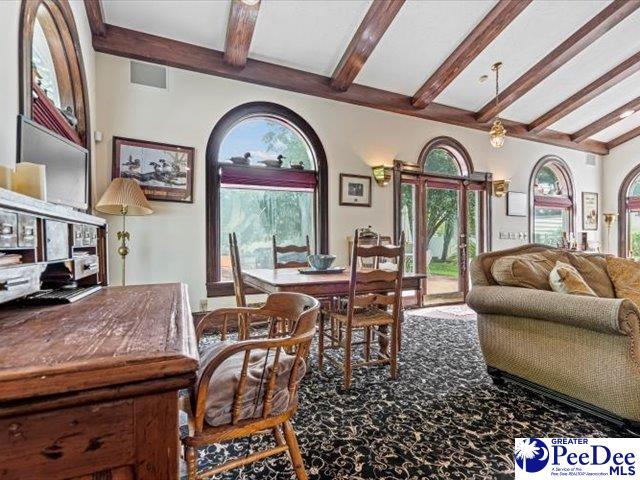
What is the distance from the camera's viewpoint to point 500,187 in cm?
592

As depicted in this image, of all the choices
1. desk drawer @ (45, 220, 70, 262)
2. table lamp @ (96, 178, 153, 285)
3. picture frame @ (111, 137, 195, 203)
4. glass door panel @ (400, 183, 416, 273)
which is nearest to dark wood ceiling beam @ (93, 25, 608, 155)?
→ picture frame @ (111, 137, 195, 203)

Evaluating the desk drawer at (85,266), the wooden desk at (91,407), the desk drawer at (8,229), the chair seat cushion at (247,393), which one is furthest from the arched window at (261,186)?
the wooden desk at (91,407)

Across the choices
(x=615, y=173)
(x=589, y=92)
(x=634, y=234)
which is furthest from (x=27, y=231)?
(x=634, y=234)

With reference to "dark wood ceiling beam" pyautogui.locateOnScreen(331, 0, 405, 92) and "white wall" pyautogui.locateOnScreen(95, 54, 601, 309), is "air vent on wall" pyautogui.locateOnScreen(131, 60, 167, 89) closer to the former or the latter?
"white wall" pyautogui.locateOnScreen(95, 54, 601, 309)

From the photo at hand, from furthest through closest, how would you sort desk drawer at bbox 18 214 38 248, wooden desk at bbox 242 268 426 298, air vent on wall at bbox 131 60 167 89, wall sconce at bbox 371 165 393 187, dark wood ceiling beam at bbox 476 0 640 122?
wall sconce at bbox 371 165 393 187
dark wood ceiling beam at bbox 476 0 640 122
air vent on wall at bbox 131 60 167 89
wooden desk at bbox 242 268 426 298
desk drawer at bbox 18 214 38 248

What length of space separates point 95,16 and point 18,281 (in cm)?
330

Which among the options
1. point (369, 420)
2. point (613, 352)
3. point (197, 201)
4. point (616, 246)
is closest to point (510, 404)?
point (613, 352)

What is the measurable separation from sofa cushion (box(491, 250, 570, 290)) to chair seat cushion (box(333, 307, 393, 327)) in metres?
0.85

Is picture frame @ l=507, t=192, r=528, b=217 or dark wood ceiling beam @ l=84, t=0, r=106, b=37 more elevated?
dark wood ceiling beam @ l=84, t=0, r=106, b=37

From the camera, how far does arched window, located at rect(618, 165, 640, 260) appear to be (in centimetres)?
718

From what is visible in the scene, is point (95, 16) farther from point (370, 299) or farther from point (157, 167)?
point (370, 299)

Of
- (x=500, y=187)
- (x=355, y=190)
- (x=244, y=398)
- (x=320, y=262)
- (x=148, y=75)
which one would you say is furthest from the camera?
(x=500, y=187)

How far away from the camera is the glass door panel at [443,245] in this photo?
18.4ft

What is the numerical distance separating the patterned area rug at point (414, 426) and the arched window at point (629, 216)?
273 inches
